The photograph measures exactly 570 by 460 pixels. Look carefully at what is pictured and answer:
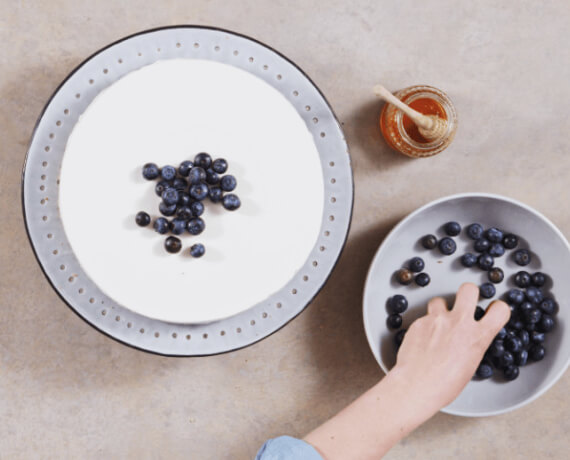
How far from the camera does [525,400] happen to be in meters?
0.78

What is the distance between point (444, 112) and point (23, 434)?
825 millimetres

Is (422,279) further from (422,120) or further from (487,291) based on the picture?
(422,120)

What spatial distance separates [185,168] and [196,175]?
28 mm

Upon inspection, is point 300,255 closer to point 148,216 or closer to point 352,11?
point 148,216

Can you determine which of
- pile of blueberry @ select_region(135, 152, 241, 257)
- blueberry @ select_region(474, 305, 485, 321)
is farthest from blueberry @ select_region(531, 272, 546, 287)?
pile of blueberry @ select_region(135, 152, 241, 257)

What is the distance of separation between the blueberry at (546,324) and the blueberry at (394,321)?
0.70ft

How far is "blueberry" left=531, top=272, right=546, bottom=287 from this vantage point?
2.66 feet

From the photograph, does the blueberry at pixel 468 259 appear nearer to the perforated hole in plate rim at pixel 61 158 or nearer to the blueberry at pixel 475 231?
the blueberry at pixel 475 231

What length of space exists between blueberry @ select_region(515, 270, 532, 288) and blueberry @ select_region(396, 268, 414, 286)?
0.54 feet

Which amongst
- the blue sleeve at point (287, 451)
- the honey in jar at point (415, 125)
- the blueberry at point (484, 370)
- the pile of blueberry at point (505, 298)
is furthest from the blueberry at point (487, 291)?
the blue sleeve at point (287, 451)

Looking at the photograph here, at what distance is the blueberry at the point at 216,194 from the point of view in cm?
63

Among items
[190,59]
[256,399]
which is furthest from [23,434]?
[190,59]

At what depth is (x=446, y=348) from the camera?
0.73 m

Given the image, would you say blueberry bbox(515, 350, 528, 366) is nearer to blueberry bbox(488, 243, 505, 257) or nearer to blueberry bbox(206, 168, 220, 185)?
blueberry bbox(488, 243, 505, 257)
